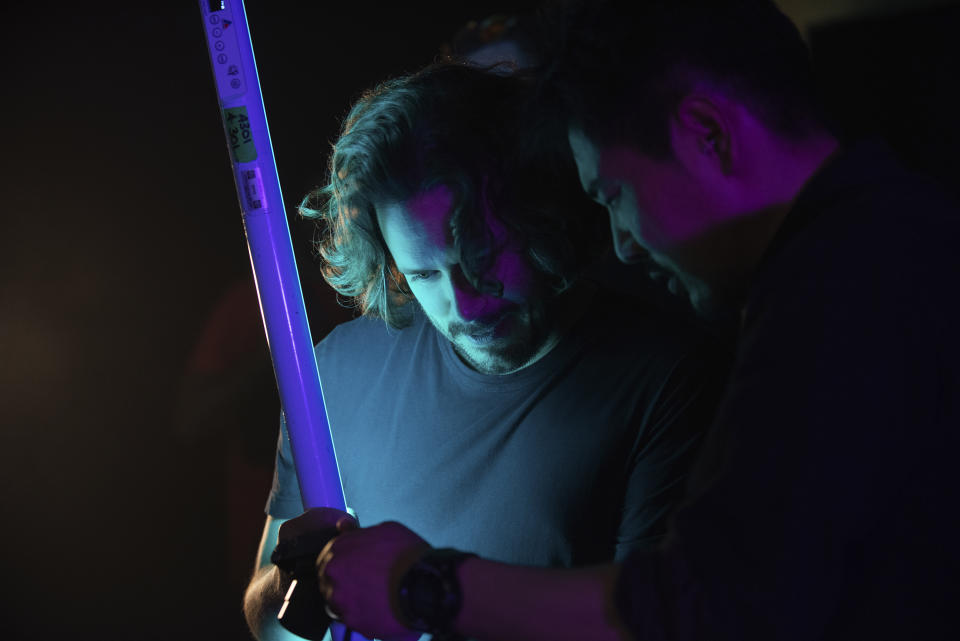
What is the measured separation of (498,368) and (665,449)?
288 mm

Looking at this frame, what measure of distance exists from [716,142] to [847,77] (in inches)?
40.5

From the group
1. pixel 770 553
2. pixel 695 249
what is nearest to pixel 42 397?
pixel 695 249

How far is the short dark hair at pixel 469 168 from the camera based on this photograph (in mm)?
1118

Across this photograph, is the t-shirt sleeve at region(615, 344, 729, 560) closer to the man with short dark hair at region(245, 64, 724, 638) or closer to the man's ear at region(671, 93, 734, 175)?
the man with short dark hair at region(245, 64, 724, 638)

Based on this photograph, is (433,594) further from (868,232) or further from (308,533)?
(868,232)

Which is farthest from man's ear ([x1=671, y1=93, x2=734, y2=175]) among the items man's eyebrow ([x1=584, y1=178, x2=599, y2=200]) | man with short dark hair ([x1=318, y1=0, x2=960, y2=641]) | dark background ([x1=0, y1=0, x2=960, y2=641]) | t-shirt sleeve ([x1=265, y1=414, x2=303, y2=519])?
dark background ([x1=0, y1=0, x2=960, y2=641])

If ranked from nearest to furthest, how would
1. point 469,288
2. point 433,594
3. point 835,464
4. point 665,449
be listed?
point 835,464, point 433,594, point 665,449, point 469,288

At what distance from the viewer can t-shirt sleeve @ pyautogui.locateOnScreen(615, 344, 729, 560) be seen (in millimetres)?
982

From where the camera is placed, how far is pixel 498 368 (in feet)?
3.79

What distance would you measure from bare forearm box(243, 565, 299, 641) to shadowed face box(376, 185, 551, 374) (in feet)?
1.49

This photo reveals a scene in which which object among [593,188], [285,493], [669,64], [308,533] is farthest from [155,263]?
[669,64]

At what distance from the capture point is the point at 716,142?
739mm

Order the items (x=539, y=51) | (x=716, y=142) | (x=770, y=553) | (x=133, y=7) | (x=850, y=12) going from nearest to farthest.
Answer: (x=770, y=553) → (x=716, y=142) → (x=539, y=51) → (x=133, y=7) → (x=850, y=12)

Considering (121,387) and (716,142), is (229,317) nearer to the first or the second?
(121,387)
